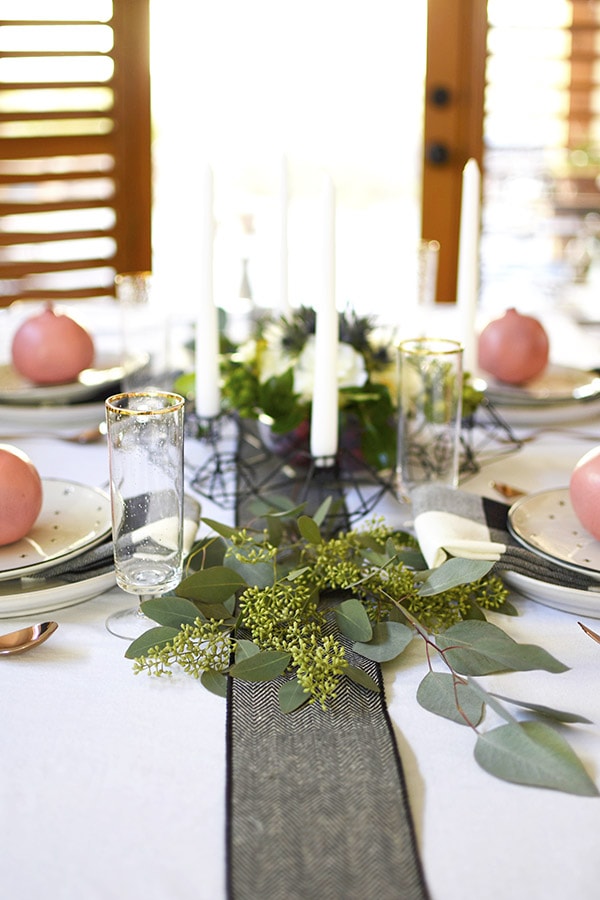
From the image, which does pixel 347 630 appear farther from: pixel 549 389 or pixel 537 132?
pixel 537 132

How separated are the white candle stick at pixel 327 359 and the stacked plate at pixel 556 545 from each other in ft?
0.68

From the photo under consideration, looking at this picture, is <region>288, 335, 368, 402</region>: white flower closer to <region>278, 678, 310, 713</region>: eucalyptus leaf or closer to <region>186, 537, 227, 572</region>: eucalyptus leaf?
<region>186, 537, 227, 572</region>: eucalyptus leaf

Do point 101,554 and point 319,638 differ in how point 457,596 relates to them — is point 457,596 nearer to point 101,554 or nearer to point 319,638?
point 319,638

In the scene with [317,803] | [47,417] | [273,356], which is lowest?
[317,803]

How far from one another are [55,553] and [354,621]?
11.5 inches

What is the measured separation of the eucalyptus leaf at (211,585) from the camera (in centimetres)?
82

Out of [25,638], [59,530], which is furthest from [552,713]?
[59,530]

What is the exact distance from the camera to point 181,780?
2.07ft

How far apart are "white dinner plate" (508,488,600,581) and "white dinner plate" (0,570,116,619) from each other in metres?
0.38

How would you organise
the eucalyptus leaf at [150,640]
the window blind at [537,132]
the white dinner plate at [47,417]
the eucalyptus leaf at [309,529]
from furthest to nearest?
the window blind at [537,132], the white dinner plate at [47,417], the eucalyptus leaf at [309,529], the eucalyptus leaf at [150,640]

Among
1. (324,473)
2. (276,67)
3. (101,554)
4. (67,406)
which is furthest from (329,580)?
(276,67)

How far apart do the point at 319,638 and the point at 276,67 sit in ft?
19.1

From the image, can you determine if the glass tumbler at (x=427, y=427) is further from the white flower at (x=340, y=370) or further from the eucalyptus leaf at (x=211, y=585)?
the eucalyptus leaf at (x=211, y=585)

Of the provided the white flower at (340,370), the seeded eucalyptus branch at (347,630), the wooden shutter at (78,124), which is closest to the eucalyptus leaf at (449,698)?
the seeded eucalyptus branch at (347,630)
